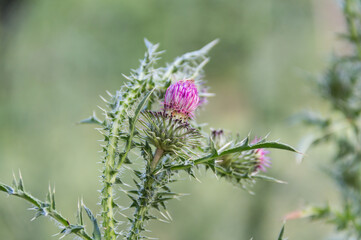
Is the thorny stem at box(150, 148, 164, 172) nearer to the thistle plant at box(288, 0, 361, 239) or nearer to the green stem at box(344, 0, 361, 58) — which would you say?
the thistle plant at box(288, 0, 361, 239)

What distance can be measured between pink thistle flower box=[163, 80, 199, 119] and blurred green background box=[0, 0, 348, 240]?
158 inches

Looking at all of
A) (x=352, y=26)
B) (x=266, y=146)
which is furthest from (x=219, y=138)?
(x=352, y=26)

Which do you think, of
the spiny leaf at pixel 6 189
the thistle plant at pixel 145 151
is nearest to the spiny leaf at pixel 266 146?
the thistle plant at pixel 145 151

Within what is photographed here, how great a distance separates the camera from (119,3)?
28.4 ft

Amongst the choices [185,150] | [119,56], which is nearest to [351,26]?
[185,150]

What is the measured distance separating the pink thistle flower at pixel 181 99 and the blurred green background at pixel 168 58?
A: 4014 millimetres

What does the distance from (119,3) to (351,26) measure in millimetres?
6289

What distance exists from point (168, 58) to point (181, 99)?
710cm

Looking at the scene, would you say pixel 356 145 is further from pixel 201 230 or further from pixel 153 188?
pixel 201 230

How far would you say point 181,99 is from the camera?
138 centimetres

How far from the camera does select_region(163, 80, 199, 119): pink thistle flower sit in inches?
54.5

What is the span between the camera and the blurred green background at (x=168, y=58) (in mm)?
6293

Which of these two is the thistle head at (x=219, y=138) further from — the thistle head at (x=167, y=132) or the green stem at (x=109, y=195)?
the green stem at (x=109, y=195)

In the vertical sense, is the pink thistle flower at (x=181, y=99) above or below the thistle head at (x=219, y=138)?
above
